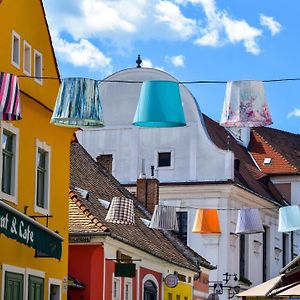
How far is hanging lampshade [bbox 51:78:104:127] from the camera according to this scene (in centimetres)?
2334

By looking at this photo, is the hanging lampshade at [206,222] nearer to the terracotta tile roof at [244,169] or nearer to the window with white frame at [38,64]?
the window with white frame at [38,64]

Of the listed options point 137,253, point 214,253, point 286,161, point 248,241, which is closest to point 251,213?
point 137,253

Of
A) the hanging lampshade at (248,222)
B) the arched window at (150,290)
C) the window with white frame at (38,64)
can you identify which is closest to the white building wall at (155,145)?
the arched window at (150,290)

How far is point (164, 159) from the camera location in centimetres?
5516

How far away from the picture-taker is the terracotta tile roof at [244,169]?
56688 millimetres

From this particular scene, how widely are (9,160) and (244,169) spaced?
35.4 meters

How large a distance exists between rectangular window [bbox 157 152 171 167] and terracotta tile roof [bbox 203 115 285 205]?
2340 mm

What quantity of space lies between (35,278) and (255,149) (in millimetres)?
39295

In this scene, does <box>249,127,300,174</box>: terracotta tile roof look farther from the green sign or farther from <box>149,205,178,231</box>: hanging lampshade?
the green sign

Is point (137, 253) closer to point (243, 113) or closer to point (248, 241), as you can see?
point (243, 113)

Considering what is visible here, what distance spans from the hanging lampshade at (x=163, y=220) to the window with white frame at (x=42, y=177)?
9147 millimetres

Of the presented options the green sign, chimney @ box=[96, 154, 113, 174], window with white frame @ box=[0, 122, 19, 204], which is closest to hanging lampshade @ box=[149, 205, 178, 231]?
chimney @ box=[96, 154, 113, 174]

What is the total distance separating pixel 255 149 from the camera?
6488 centimetres

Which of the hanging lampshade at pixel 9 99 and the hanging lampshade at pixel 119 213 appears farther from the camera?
the hanging lampshade at pixel 119 213
